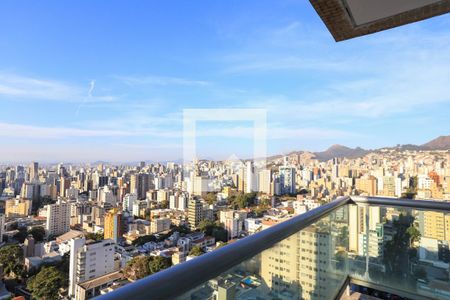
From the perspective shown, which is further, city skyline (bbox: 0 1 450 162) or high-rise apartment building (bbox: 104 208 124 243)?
high-rise apartment building (bbox: 104 208 124 243)

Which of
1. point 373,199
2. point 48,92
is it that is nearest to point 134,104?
point 48,92

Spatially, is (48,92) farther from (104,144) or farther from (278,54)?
(278,54)

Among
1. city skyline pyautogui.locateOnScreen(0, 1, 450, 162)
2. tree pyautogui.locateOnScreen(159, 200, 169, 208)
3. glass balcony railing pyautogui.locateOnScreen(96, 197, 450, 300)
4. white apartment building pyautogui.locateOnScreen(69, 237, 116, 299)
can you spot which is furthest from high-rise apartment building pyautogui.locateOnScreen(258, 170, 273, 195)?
glass balcony railing pyautogui.locateOnScreen(96, 197, 450, 300)

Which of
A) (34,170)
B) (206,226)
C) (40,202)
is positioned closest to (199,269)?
(206,226)

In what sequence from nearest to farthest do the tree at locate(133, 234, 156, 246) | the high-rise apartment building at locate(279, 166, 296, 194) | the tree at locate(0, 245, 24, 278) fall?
the tree at locate(0, 245, 24, 278), the high-rise apartment building at locate(279, 166, 296, 194), the tree at locate(133, 234, 156, 246)

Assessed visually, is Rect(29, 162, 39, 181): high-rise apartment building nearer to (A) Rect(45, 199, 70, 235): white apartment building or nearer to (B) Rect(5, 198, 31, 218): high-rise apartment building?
(B) Rect(5, 198, 31, 218): high-rise apartment building

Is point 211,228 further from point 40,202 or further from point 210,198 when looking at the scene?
point 40,202
